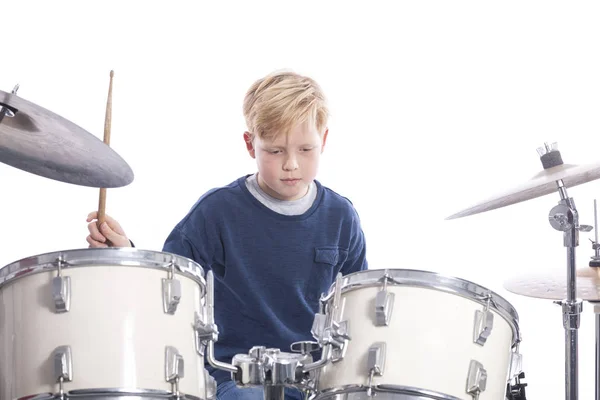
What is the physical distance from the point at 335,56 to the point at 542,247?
2.48ft

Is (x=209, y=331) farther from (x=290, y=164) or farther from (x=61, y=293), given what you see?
(x=290, y=164)

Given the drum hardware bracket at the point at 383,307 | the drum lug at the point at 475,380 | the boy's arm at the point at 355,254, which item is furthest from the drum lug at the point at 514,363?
the boy's arm at the point at 355,254

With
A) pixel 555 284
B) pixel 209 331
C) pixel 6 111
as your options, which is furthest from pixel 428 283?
pixel 6 111

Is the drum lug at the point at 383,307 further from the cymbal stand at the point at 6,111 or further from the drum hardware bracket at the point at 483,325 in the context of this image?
the cymbal stand at the point at 6,111

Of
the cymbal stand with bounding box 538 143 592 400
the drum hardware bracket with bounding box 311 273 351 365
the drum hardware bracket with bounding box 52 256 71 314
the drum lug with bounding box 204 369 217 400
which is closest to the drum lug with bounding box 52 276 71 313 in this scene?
the drum hardware bracket with bounding box 52 256 71 314

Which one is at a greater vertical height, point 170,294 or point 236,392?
point 170,294

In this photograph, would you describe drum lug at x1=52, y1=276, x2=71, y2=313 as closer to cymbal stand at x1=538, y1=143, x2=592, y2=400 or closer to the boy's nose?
the boy's nose

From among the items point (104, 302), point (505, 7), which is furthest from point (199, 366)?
point (505, 7)

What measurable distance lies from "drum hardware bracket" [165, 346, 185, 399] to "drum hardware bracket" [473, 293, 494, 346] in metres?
0.44

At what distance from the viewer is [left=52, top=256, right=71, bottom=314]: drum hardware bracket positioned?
1212mm

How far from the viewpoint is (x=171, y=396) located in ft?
4.09

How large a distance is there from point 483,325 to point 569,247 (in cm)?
41

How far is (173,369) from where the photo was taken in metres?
1.25

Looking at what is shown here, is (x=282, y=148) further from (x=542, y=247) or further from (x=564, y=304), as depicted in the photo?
(x=542, y=247)
